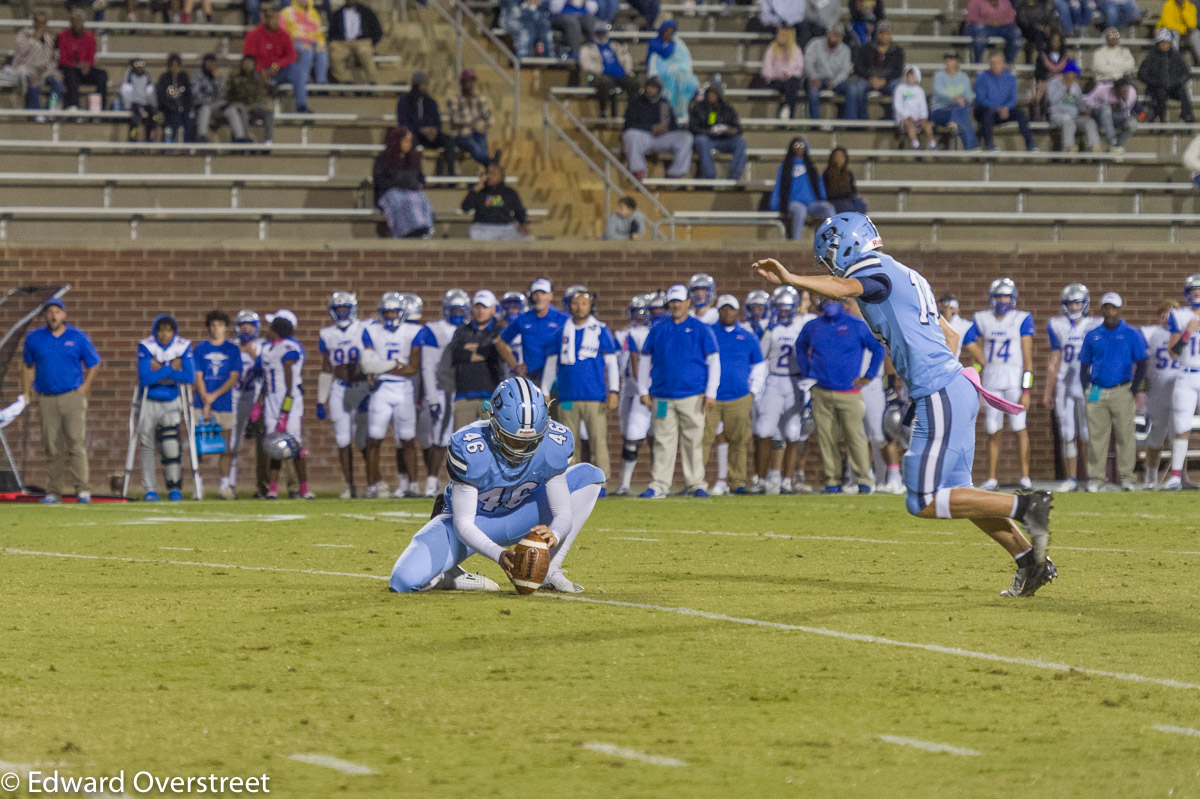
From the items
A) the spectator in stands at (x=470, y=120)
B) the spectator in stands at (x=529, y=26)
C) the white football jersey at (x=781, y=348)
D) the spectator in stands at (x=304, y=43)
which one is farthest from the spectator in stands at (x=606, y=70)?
the white football jersey at (x=781, y=348)

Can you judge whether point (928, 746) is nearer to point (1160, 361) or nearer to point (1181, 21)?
point (1160, 361)

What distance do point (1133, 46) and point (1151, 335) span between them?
365 inches

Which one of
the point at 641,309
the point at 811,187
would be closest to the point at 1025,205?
the point at 811,187

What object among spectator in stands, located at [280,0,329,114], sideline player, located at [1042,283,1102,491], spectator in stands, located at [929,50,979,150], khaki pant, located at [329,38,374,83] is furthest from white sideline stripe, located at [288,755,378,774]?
spectator in stands, located at [929,50,979,150]

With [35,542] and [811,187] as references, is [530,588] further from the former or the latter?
[811,187]

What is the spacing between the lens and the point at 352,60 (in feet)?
75.9

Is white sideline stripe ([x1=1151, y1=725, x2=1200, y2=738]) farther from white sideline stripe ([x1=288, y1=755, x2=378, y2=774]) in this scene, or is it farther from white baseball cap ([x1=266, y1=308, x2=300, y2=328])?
white baseball cap ([x1=266, y1=308, x2=300, y2=328])

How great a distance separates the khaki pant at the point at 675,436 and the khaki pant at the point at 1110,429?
15.2ft

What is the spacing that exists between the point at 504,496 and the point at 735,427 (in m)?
9.58

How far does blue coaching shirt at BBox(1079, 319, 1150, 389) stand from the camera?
18.1m

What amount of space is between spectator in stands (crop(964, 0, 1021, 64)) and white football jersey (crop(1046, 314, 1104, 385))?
7.73 metres

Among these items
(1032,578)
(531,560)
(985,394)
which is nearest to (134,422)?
(531,560)

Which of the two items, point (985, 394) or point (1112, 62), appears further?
point (1112, 62)

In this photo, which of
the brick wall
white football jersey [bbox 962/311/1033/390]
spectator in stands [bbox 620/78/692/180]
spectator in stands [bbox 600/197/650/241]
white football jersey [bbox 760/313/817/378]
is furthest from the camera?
spectator in stands [bbox 620/78/692/180]
